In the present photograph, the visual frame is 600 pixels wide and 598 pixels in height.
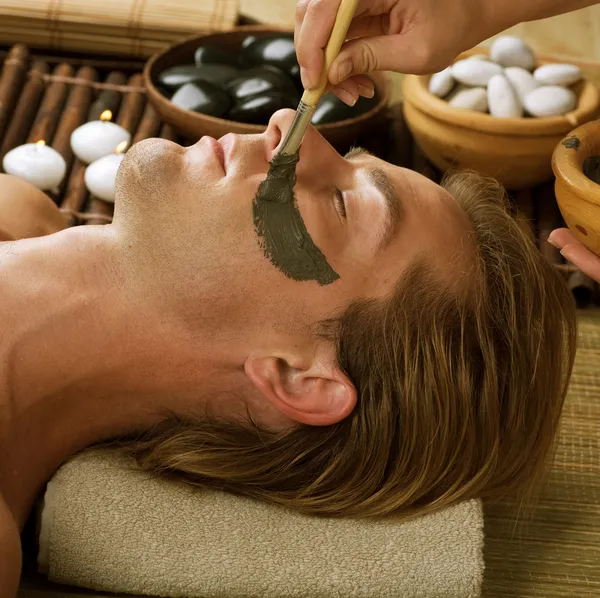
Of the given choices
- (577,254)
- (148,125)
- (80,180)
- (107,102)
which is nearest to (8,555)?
(577,254)

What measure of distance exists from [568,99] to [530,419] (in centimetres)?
128

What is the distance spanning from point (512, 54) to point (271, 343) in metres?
1.62

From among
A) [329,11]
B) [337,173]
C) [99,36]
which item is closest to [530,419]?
[337,173]

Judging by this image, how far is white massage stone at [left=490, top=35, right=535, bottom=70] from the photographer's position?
2.83 m

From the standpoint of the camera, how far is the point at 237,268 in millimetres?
1559

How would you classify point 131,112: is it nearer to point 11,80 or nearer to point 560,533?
point 11,80

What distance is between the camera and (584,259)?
2.02 m

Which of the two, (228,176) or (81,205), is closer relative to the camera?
(228,176)

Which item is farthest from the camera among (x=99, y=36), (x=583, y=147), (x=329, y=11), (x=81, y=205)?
(x=99, y=36)

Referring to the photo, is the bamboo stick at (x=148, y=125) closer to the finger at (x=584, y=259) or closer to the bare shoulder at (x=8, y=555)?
the finger at (x=584, y=259)

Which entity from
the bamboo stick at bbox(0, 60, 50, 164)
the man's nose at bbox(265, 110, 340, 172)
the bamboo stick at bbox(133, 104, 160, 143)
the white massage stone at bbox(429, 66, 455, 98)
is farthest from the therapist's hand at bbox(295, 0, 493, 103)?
the bamboo stick at bbox(0, 60, 50, 164)

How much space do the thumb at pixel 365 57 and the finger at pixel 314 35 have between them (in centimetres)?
3

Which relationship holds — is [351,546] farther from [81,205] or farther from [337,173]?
[81,205]

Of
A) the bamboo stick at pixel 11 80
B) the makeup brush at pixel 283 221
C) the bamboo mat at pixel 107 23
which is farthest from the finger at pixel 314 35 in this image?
the bamboo mat at pixel 107 23
